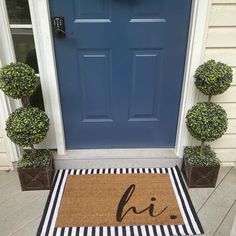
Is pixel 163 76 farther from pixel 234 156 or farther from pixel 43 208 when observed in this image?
pixel 43 208

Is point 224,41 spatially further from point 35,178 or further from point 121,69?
point 35,178

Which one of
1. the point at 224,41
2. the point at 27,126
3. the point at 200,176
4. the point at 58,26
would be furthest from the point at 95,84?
the point at 200,176

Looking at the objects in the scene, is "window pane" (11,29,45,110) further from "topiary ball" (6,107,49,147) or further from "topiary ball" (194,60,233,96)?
"topiary ball" (194,60,233,96)

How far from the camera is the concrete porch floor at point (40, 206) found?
177 centimetres

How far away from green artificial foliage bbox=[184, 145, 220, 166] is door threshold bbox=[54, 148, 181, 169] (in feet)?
0.51

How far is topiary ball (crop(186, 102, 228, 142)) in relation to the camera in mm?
1825

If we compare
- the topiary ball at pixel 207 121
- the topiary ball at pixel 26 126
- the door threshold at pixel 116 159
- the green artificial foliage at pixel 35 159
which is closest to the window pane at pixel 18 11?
the topiary ball at pixel 26 126

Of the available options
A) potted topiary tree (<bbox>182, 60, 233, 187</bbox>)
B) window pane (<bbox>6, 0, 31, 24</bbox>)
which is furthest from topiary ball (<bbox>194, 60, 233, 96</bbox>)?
window pane (<bbox>6, 0, 31, 24</bbox>)

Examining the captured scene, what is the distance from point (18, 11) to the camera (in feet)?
5.96

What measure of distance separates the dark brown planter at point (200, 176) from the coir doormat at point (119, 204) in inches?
3.4

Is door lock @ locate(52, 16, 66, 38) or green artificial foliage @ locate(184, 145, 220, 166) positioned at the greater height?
door lock @ locate(52, 16, 66, 38)

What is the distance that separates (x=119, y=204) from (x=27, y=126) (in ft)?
2.83

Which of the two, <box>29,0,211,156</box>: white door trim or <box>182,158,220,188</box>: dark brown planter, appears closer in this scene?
<box>29,0,211,156</box>: white door trim

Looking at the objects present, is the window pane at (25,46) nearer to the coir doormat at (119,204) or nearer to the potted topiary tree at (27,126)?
the potted topiary tree at (27,126)
